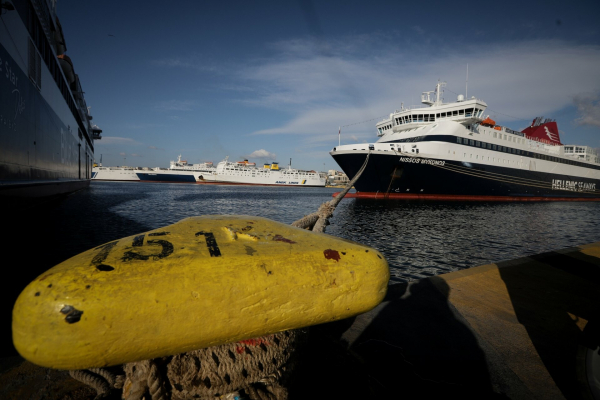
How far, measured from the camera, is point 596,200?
39.2 m

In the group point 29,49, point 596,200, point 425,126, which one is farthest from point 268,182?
point 29,49

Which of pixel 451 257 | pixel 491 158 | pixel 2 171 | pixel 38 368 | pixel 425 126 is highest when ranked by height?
pixel 425 126

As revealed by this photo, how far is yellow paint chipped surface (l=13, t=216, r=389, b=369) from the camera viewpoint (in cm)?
94

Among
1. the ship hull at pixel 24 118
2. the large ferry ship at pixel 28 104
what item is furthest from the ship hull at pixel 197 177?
the ship hull at pixel 24 118

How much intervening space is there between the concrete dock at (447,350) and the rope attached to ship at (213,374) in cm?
19

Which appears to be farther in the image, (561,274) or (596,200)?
(596,200)

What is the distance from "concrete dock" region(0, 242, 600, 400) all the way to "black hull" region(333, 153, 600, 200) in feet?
69.6

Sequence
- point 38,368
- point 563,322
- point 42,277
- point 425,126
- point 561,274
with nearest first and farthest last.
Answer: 1. point 42,277
2. point 38,368
3. point 563,322
4. point 561,274
5. point 425,126

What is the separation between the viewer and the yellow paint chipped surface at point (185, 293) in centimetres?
94

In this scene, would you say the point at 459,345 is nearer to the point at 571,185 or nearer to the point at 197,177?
the point at 571,185

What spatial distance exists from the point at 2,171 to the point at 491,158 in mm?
33866

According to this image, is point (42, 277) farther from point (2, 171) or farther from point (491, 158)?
point (491, 158)

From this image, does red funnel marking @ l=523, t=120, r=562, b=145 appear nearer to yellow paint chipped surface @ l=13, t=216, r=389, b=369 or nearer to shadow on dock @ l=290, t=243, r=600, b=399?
shadow on dock @ l=290, t=243, r=600, b=399

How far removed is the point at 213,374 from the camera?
4.60 feet
